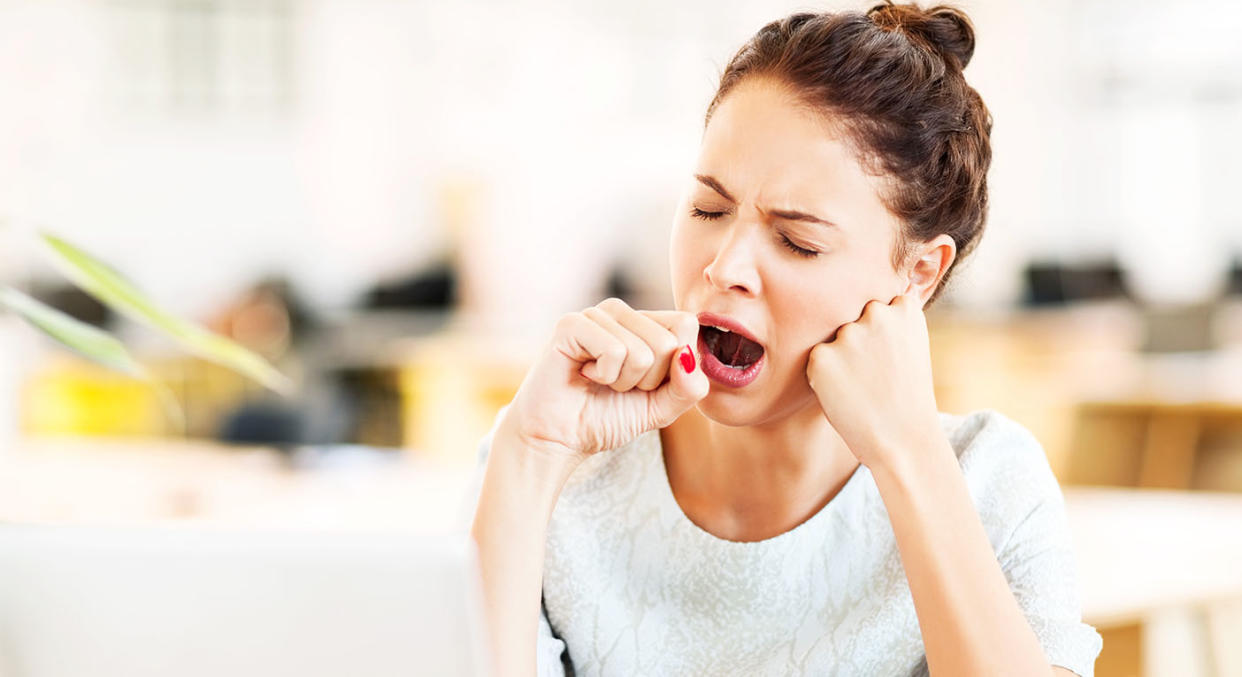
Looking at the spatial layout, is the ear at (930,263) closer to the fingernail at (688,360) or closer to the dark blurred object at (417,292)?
the fingernail at (688,360)

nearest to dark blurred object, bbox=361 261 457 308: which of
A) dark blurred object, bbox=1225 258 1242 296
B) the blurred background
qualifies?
the blurred background

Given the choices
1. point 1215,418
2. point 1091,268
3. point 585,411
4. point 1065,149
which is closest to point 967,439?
point 585,411

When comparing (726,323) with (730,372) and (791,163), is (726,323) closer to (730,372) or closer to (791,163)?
(730,372)

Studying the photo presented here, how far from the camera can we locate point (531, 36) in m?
9.01

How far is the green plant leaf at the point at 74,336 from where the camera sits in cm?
105

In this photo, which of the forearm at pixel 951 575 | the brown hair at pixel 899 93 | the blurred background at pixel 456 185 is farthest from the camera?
the blurred background at pixel 456 185

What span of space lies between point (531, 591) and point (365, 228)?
26.7 feet

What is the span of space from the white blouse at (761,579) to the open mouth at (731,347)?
0.15 meters

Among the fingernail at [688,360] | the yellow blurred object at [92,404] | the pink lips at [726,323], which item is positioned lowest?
the yellow blurred object at [92,404]

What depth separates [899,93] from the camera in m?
1.14

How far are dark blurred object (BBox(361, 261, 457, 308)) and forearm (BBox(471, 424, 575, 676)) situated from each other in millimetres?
6766

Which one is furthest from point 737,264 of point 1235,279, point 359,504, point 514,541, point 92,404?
point 1235,279

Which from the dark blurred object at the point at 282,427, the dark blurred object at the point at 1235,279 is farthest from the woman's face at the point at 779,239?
the dark blurred object at the point at 1235,279

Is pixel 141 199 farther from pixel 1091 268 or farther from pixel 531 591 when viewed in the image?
pixel 531 591
